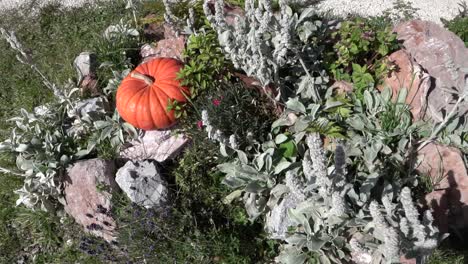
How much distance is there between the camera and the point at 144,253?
379 cm

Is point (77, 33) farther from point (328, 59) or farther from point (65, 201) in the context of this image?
point (328, 59)

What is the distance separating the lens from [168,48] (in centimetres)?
500

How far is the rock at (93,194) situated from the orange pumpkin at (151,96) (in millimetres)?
562

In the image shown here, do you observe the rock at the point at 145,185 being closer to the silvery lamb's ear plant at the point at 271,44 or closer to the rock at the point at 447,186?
the silvery lamb's ear plant at the point at 271,44

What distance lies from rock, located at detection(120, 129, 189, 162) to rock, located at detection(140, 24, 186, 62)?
0.92 metres

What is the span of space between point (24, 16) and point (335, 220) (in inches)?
216

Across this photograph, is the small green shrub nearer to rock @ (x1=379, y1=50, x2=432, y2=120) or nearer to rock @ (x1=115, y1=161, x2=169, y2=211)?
rock @ (x1=379, y1=50, x2=432, y2=120)

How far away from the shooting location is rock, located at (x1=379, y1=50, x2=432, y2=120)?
387cm

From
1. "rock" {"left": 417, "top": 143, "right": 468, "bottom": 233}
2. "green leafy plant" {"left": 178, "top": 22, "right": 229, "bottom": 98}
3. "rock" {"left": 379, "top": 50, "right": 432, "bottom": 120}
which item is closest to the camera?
"rock" {"left": 417, "top": 143, "right": 468, "bottom": 233}

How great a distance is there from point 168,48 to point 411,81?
101 inches

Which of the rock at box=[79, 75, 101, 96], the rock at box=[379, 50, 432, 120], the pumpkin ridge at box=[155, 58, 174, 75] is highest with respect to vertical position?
the rock at box=[379, 50, 432, 120]

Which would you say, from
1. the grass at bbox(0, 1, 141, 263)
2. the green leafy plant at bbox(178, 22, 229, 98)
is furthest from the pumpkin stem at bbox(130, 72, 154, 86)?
the grass at bbox(0, 1, 141, 263)

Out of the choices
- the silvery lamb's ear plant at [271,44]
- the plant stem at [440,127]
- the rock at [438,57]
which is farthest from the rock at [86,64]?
the plant stem at [440,127]

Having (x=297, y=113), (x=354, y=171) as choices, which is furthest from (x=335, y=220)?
(x=297, y=113)
